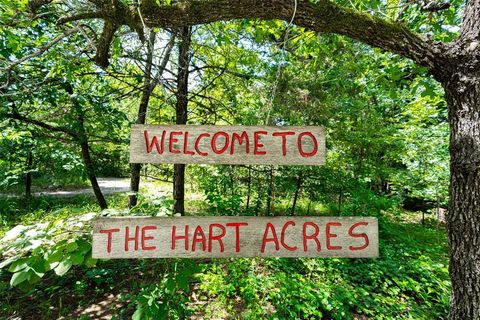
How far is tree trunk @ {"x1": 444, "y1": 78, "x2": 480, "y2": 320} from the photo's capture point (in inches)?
59.7

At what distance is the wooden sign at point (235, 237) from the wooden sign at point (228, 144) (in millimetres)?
292

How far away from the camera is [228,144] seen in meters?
1.25

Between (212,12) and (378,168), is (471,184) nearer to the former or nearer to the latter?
(212,12)

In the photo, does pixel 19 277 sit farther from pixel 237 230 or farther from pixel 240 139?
pixel 240 139

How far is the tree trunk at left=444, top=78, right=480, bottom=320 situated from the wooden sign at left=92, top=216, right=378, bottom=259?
75 centimetres

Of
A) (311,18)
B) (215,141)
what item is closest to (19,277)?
(215,141)

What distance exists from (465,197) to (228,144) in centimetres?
148

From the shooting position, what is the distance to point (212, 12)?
1.51m

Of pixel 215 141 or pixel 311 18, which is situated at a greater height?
pixel 311 18

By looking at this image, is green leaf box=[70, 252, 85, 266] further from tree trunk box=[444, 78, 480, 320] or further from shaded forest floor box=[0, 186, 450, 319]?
tree trunk box=[444, 78, 480, 320]

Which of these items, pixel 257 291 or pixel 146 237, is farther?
pixel 257 291

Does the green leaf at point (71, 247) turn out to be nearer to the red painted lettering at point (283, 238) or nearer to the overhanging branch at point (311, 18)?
the red painted lettering at point (283, 238)

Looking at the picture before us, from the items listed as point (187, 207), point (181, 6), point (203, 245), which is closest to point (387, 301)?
point (203, 245)

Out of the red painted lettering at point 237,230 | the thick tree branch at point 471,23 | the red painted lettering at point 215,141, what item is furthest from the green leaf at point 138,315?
the thick tree branch at point 471,23
